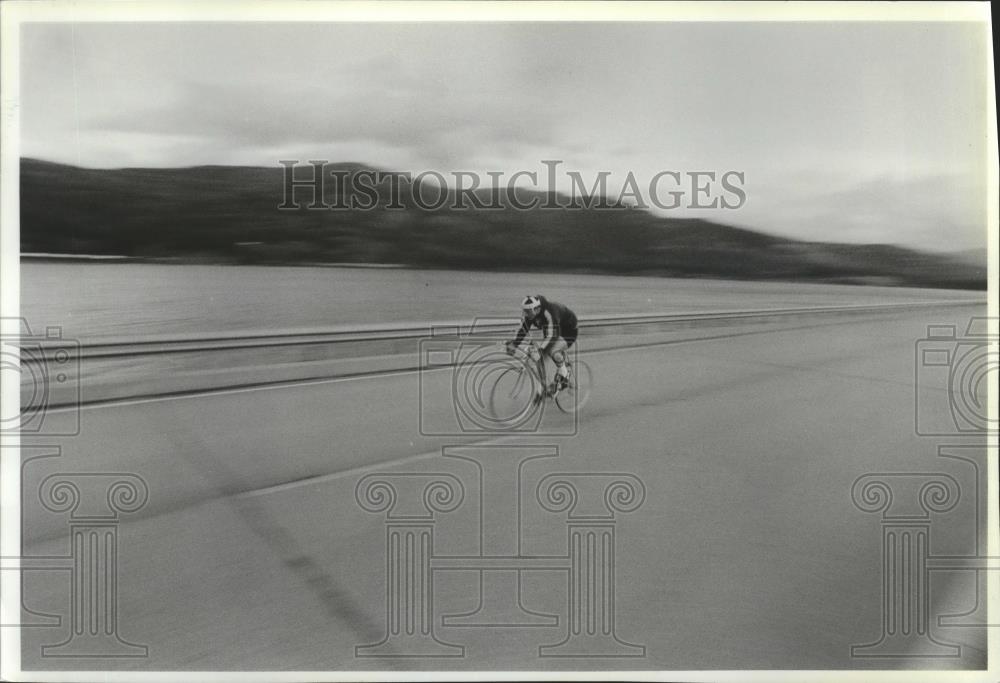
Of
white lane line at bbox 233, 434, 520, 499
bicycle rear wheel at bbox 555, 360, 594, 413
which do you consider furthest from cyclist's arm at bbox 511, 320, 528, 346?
white lane line at bbox 233, 434, 520, 499

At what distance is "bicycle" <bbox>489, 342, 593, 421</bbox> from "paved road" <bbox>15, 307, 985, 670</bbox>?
56 mm

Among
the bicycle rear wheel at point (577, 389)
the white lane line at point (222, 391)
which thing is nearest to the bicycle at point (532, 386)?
the bicycle rear wheel at point (577, 389)

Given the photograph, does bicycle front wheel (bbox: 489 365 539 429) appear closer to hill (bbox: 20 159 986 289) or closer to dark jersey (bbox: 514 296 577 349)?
dark jersey (bbox: 514 296 577 349)

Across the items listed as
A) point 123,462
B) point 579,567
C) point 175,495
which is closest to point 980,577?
point 579,567

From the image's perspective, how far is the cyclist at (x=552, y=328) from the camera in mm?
2484

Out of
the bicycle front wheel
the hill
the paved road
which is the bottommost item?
the paved road

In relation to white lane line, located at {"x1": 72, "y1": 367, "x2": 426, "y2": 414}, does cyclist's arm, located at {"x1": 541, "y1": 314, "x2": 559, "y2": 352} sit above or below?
above

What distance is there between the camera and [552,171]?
2479 millimetres

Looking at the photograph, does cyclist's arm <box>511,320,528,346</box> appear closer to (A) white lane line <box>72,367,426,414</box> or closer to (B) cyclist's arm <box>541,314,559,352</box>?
(B) cyclist's arm <box>541,314,559,352</box>

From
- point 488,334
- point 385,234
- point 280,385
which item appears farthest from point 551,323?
point 280,385

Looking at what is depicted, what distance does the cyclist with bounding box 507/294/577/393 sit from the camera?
2.48 m

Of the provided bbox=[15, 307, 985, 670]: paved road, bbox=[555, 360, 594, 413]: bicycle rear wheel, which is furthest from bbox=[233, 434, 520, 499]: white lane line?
bbox=[555, 360, 594, 413]: bicycle rear wheel

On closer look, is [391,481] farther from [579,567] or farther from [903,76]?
[903,76]

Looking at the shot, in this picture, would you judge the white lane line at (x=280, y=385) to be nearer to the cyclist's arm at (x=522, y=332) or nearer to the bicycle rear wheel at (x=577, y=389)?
the bicycle rear wheel at (x=577, y=389)
